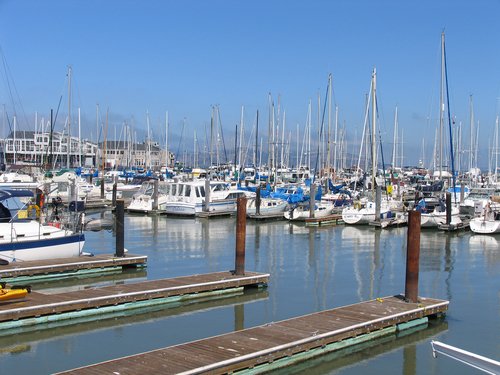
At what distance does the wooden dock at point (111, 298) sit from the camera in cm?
1583

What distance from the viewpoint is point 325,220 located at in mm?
42438

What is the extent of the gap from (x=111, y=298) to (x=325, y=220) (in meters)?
26.5

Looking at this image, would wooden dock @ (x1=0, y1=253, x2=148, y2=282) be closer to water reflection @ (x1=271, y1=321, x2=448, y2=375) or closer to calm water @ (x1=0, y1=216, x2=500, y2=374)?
calm water @ (x1=0, y1=216, x2=500, y2=374)

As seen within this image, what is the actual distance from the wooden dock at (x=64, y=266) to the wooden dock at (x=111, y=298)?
366 centimetres

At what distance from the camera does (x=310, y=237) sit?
36.2 metres

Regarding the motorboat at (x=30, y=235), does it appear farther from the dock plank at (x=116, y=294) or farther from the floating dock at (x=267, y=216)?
the floating dock at (x=267, y=216)

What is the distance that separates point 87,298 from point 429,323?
8.99 metres

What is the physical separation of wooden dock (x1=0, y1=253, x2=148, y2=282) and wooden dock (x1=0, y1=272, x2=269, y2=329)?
3657mm

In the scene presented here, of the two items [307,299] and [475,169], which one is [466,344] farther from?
[475,169]

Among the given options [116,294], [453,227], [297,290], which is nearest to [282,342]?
[116,294]

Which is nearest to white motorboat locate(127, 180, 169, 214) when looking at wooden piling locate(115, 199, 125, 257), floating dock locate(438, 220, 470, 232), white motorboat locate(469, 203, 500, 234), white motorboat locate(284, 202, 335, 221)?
white motorboat locate(284, 202, 335, 221)

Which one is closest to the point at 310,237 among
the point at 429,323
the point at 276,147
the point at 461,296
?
the point at 461,296

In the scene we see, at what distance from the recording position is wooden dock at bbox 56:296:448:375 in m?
12.1

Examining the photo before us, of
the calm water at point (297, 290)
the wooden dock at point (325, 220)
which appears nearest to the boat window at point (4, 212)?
the calm water at point (297, 290)
